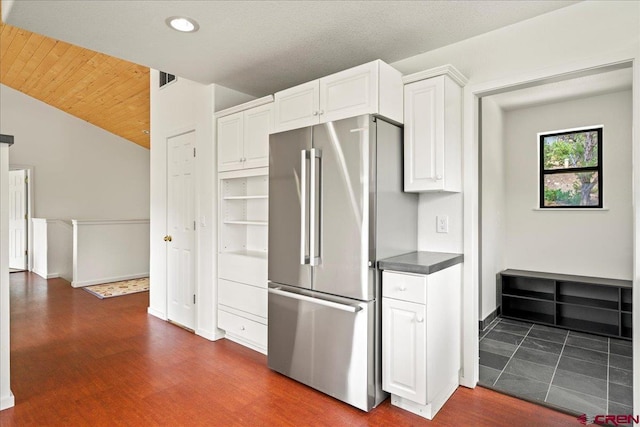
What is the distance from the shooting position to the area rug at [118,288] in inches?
207

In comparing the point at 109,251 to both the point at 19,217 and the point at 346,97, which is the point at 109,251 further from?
the point at 346,97

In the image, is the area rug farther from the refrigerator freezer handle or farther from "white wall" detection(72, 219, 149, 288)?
the refrigerator freezer handle

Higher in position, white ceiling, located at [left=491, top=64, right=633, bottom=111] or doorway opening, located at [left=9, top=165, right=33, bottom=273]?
white ceiling, located at [left=491, top=64, right=633, bottom=111]

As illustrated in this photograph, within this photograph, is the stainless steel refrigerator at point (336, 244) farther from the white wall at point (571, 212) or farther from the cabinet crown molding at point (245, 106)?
the white wall at point (571, 212)

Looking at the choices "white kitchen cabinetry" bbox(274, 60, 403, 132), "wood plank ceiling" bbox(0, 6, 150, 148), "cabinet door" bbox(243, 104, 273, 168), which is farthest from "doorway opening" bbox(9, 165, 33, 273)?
"white kitchen cabinetry" bbox(274, 60, 403, 132)

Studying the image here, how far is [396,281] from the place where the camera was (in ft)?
7.36

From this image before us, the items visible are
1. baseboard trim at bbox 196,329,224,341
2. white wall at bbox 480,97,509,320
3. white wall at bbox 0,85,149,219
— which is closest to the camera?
baseboard trim at bbox 196,329,224,341

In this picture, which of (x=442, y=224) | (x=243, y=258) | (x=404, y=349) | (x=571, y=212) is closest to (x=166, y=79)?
(x=243, y=258)

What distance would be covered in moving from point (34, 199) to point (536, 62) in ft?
27.6

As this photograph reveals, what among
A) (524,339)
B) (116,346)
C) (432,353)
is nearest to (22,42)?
(116,346)

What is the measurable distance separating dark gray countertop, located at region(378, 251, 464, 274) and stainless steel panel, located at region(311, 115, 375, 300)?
0.53 ft

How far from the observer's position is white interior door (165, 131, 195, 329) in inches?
150

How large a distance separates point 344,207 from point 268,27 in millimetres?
1321

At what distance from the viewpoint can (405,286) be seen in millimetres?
2203
